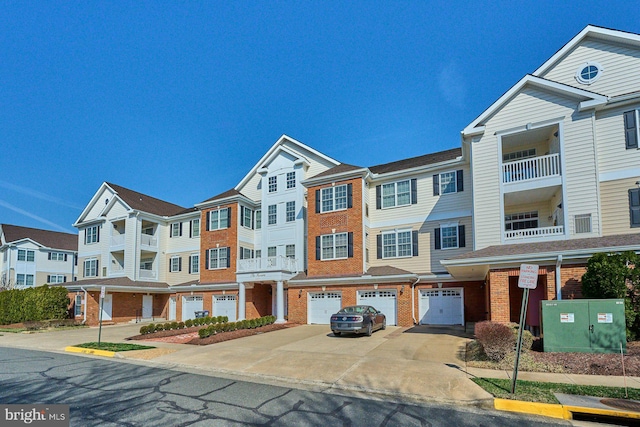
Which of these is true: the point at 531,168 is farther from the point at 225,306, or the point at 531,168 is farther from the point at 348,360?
the point at 225,306

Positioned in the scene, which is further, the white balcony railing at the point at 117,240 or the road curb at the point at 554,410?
the white balcony railing at the point at 117,240

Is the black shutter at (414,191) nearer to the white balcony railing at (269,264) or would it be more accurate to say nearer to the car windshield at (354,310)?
the car windshield at (354,310)

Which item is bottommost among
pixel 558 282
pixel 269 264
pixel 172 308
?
pixel 172 308

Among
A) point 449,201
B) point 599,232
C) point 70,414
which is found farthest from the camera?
point 449,201

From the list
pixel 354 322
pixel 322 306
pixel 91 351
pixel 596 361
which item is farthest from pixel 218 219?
pixel 596 361

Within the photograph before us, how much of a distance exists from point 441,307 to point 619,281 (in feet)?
34.3

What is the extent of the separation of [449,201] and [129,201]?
26252mm

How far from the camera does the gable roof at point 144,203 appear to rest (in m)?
33.9

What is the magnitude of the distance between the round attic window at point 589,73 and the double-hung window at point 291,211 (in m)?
17.4

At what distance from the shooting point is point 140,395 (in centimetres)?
852

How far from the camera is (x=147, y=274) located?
109 ft

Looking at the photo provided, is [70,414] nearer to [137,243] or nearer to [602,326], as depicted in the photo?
[602,326]

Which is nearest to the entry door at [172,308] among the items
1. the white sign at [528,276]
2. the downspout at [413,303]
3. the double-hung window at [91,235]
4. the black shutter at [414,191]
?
the double-hung window at [91,235]

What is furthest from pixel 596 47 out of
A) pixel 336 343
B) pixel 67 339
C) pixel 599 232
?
pixel 67 339
